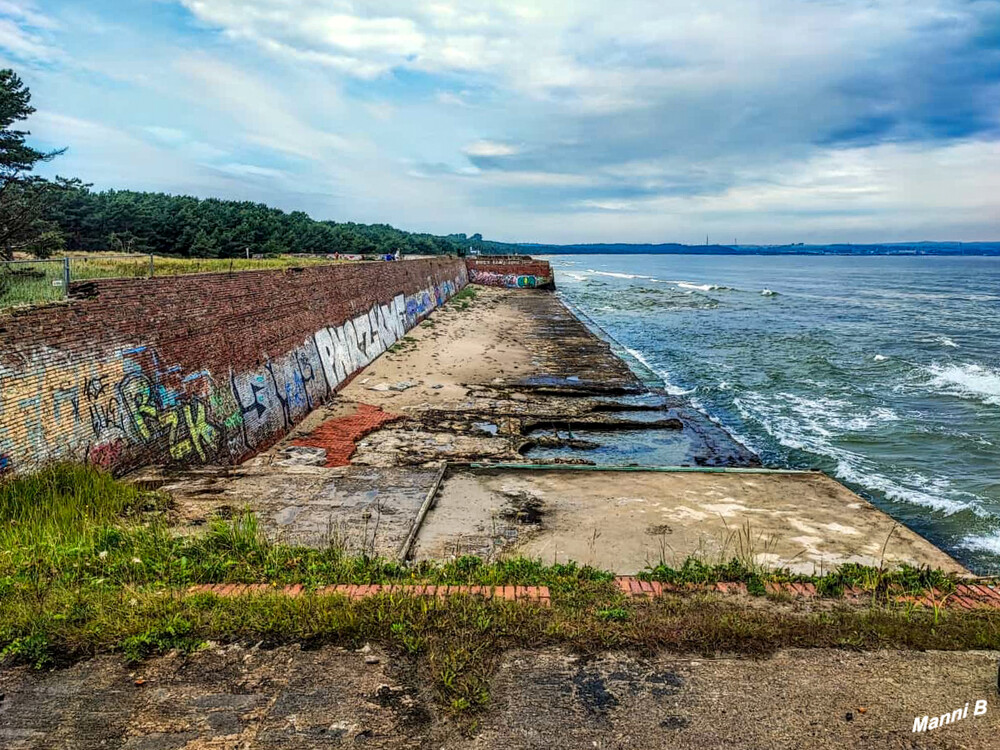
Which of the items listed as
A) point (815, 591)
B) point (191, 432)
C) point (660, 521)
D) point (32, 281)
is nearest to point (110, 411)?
point (191, 432)

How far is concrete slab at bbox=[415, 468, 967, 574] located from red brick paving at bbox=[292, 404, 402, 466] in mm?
3579

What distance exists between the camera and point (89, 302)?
8281 mm

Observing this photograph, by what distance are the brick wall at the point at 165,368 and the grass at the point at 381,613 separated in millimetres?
1983

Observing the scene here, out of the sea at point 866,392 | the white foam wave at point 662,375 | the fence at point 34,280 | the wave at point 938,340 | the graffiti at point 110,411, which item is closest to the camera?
the graffiti at point 110,411

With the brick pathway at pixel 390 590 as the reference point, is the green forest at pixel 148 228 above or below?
above

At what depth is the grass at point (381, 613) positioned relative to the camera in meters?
4.42

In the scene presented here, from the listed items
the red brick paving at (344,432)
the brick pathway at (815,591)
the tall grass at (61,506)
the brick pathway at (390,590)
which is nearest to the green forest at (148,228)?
the red brick paving at (344,432)

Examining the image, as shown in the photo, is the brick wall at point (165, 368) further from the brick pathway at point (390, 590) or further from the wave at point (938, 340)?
the wave at point (938, 340)

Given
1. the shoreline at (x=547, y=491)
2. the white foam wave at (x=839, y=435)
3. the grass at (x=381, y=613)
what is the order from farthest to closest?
the white foam wave at (x=839, y=435) → the shoreline at (x=547, y=491) → the grass at (x=381, y=613)

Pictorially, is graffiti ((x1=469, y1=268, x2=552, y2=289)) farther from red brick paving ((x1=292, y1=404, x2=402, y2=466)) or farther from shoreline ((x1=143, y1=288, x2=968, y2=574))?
red brick paving ((x1=292, y1=404, x2=402, y2=466))

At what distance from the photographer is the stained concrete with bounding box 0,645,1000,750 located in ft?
11.9

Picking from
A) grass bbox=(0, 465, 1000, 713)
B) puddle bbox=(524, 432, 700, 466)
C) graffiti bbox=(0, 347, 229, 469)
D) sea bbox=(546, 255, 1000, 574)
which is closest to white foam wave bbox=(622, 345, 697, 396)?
sea bbox=(546, 255, 1000, 574)

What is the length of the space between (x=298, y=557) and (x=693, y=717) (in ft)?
12.3

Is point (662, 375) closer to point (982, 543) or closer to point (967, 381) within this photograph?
point (967, 381)
